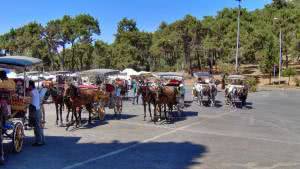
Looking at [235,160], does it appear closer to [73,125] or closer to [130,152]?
[130,152]

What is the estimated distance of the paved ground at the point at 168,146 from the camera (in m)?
12.3

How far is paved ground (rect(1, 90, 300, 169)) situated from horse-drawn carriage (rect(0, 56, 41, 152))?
0.52 metres

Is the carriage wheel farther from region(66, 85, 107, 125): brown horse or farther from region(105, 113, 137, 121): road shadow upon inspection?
region(105, 113, 137, 121): road shadow

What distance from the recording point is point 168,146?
1516cm

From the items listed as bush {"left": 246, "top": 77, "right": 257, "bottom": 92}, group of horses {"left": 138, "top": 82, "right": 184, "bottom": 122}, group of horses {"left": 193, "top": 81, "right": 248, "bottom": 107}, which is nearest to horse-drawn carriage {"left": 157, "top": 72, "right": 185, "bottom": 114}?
group of horses {"left": 138, "top": 82, "right": 184, "bottom": 122}

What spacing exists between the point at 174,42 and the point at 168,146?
68481 mm

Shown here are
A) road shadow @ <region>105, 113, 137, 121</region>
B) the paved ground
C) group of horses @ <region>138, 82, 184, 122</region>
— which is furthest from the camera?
road shadow @ <region>105, 113, 137, 121</region>

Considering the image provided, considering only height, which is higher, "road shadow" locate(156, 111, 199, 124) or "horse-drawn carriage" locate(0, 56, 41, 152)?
"horse-drawn carriage" locate(0, 56, 41, 152)

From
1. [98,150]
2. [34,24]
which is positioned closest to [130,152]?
[98,150]

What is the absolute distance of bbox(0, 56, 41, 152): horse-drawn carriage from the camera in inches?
496

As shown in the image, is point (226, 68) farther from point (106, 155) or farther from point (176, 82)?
point (106, 155)

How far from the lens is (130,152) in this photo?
13977 millimetres

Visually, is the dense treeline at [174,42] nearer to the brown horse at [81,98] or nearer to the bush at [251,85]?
the bush at [251,85]

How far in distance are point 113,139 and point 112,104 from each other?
343 inches
